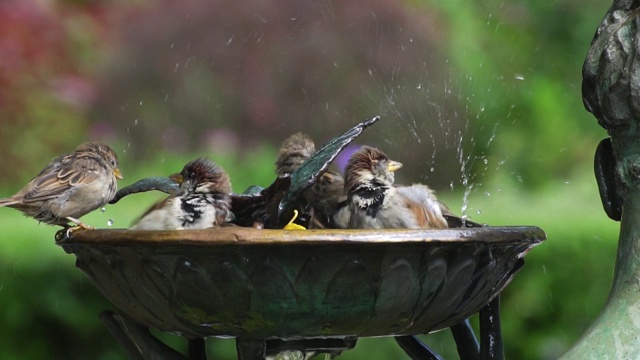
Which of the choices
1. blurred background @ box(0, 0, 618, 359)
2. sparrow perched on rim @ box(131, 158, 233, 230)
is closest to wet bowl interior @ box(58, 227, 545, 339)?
sparrow perched on rim @ box(131, 158, 233, 230)

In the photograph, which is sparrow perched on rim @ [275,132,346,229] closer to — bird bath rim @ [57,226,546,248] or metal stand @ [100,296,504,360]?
metal stand @ [100,296,504,360]

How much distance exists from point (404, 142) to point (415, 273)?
13.5ft

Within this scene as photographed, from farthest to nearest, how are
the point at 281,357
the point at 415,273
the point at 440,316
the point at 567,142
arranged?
1. the point at 567,142
2. the point at 281,357
3. the point at 440,316
4. the point at 415,273

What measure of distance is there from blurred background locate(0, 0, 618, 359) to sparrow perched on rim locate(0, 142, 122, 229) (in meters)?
2.09

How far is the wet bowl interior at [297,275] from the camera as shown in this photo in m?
2.19

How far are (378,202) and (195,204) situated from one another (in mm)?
423

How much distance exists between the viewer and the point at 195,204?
2713mm

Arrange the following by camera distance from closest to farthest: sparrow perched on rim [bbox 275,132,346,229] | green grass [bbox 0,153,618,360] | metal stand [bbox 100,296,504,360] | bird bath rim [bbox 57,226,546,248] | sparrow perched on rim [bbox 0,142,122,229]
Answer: bird bath rim [bbox 57,226,546,248]
metal stand [bbox 100,296,504,360]
sparrow perched on rim [bbox 275,132,346,229]
sparrow perched on rim [bbox 0,142,122,229]
green grass [bbox 0,153,618,360]

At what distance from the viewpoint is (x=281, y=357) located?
2607mm

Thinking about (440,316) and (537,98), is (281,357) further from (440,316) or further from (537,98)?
(537,98)

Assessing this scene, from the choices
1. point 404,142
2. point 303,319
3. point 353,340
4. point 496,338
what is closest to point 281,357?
point 353,340

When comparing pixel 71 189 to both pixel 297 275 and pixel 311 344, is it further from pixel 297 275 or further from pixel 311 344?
pixel 297 275

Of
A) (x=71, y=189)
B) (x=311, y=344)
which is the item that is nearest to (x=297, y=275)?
(x=311, y=344)

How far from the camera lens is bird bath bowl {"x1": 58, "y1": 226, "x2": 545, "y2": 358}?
86.0 inches
